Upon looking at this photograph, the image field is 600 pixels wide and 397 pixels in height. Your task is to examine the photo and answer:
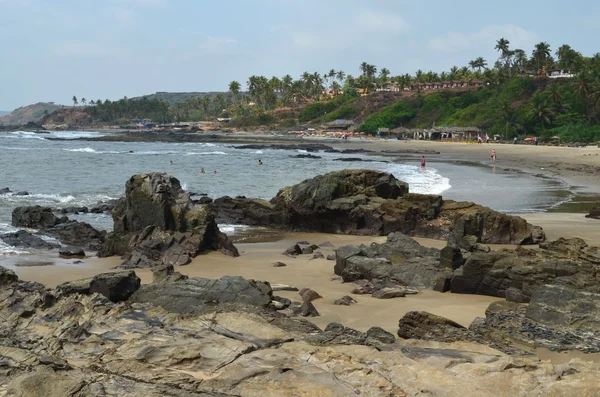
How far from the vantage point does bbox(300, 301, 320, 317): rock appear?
952 centimetres

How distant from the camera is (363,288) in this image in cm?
1145

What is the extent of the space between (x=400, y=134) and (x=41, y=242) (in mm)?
97793

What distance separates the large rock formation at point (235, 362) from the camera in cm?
548

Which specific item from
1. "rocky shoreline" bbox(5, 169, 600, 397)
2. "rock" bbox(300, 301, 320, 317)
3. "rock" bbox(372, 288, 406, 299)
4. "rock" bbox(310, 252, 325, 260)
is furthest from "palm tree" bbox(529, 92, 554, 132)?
"rock" bbox(300, 301, 320, 317)

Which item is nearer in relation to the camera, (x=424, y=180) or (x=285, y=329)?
(x=285, y=329)

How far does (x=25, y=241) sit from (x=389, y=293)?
1093cm

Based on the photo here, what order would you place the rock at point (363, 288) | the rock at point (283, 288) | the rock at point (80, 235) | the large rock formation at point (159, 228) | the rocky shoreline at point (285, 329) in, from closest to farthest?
the rocky shoreline at point (285, 329) < the rock at point (363, 288) < the rock at point (283, 288) < the large rock formation at point (159, 228) < the rock at point (80, 235)

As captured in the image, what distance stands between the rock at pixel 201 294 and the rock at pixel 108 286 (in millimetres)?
154

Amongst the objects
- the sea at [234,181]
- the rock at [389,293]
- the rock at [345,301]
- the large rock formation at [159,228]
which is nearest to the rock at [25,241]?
the sea at [234,181]

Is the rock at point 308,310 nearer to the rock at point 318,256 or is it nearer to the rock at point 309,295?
the rock at point 309,295

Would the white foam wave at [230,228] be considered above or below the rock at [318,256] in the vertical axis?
below

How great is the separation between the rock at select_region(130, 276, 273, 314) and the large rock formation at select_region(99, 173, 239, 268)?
4750mm

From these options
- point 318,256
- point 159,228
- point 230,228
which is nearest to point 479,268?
point 318,256

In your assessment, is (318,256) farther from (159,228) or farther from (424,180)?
(424,180)
